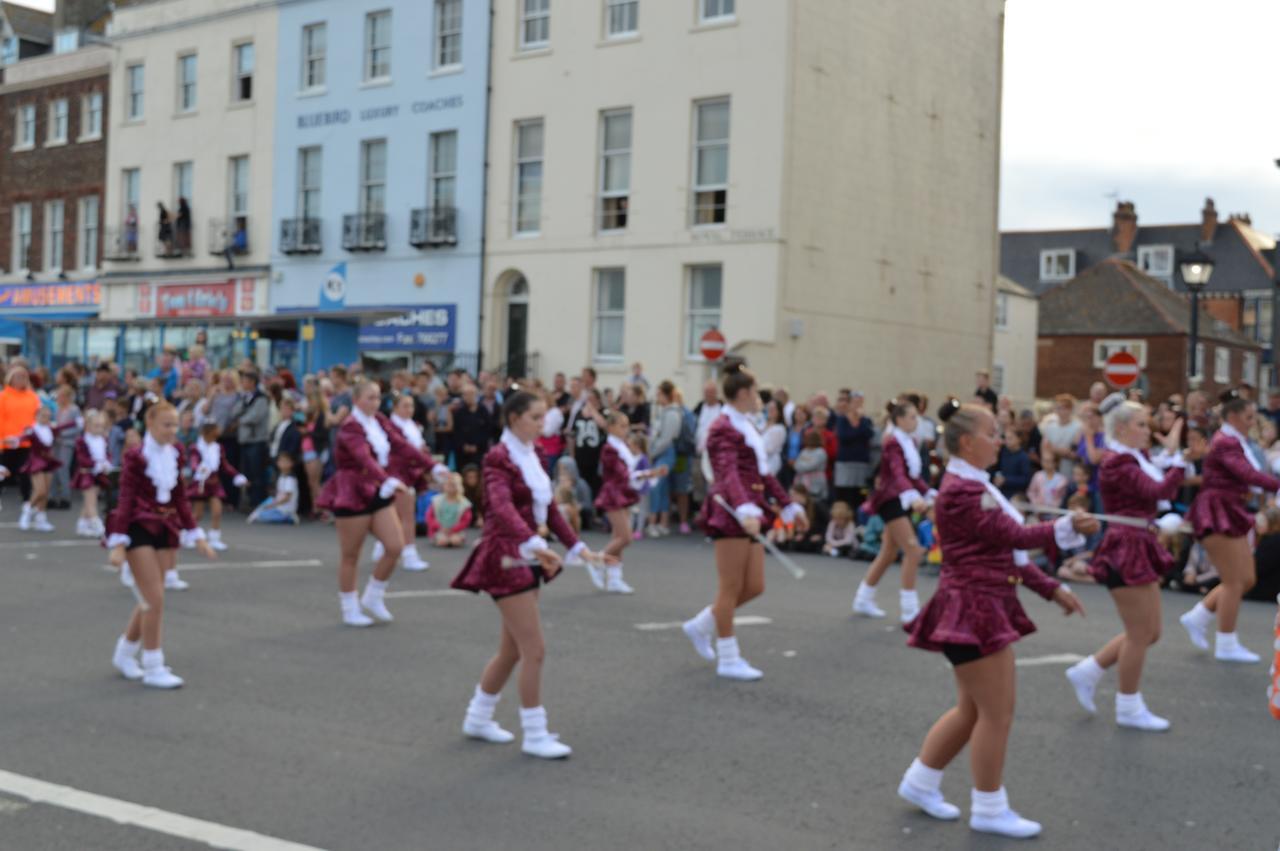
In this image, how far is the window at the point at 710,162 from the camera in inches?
1054

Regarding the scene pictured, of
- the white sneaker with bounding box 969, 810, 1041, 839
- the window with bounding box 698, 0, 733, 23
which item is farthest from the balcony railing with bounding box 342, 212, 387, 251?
the white sneaker with bounding box 969, 810, 1041, 839

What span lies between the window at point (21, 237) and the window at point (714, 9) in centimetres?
2515

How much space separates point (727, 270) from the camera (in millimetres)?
26406

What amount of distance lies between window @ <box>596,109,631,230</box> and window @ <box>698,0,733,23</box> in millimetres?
2503

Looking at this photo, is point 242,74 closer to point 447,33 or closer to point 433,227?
point 447,33

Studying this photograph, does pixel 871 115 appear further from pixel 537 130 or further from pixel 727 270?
pixel 537 130

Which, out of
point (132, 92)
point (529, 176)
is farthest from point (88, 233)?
point (529, 176)

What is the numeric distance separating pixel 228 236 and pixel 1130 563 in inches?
1210

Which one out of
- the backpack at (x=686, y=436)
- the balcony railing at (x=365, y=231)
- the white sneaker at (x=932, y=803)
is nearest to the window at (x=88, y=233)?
the balcony railing at (x=365, y=231)

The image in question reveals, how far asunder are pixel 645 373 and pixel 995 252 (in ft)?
31.6

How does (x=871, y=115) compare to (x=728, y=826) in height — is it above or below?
above

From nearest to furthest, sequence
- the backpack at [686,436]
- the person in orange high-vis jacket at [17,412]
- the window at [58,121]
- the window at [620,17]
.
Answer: the person in orange high-vis jacket at [17,412] → the backpack at [686,436] → the window at [620,17] → the window at [58,121]

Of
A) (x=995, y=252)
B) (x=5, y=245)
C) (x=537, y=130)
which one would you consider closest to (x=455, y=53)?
(x=537, y=130)

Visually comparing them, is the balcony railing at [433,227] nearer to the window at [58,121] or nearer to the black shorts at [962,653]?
the window at [58,121]
